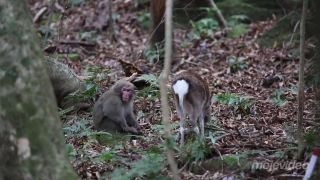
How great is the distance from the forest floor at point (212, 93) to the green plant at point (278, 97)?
0.06ft

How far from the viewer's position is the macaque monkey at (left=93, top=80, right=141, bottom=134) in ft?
28.8

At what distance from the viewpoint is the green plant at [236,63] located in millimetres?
13086

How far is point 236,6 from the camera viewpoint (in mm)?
17422

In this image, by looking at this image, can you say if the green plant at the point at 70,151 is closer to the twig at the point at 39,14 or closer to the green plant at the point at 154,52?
the green plant at the point at 154,52

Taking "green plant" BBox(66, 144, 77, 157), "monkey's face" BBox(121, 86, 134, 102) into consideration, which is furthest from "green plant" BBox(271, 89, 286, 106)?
"green plant" BBox(66, 144, 77, 157)

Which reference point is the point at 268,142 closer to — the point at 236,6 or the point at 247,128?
the point at 247,128

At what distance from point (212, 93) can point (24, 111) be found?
6.05m

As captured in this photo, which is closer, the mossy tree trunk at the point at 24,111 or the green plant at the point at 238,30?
the mossy tree trunk at the point at 24,111

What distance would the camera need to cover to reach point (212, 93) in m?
10.7

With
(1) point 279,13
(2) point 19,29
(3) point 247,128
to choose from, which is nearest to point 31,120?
(2) point 19,29

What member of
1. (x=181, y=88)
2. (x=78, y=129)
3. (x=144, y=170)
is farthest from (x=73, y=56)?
(x=144, y=170)

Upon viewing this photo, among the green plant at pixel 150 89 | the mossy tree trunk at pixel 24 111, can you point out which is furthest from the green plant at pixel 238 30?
the mossy tree trunk at pixel 24 111

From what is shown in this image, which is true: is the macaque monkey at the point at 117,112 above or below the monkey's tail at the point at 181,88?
below

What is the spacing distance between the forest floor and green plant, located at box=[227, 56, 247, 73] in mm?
22
